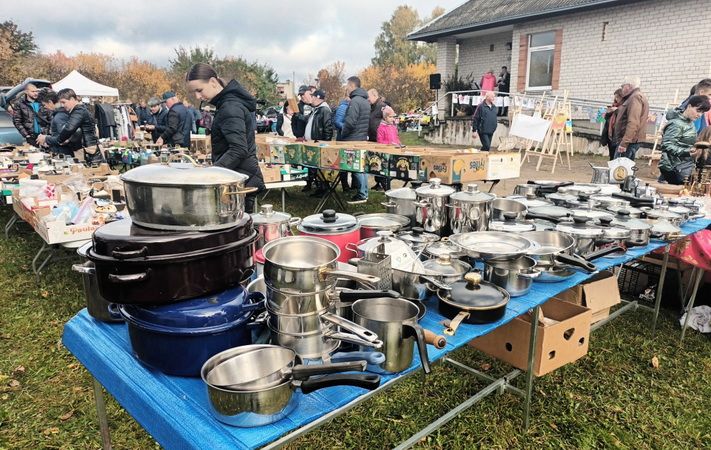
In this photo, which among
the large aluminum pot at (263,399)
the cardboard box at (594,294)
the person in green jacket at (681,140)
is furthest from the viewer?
the person in green jacket at (681,140)

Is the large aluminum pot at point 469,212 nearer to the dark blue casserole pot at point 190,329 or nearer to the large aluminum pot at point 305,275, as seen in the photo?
the large aluminum pot at point 305,275

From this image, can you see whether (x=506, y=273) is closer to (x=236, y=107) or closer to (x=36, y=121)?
(x=236, y=107)

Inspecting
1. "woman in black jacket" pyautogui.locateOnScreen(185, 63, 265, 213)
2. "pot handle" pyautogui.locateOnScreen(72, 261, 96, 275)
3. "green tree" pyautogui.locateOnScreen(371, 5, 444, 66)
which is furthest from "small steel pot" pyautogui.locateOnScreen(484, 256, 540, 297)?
"green tree" pyautogui.locateOnScreen(371, 5, 444, 66)

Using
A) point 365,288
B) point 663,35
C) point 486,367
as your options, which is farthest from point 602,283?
point 663,35

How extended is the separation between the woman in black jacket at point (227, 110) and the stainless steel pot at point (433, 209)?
144cm

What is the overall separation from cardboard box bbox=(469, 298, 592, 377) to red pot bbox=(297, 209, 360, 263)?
3.00ft

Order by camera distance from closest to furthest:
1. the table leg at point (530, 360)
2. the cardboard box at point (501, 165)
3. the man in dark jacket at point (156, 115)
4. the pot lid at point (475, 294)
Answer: the pot lid at point (475, 294) < the table leg at point (530, 360) < the cardboard box at point (501, 165) < the man in dark jacket at point (156, 115)

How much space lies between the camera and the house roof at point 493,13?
1266 centimetres

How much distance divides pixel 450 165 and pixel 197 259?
4014 mm

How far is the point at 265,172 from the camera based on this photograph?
600cm

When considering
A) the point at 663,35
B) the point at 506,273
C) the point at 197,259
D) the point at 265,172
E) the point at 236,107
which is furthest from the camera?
the point at 663,35

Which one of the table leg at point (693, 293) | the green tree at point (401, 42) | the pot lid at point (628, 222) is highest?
the green tree at point (401, 42)

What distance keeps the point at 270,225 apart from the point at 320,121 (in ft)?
18.9

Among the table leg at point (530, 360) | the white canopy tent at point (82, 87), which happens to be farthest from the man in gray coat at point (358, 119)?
the white canopy tent at point (82, 87)
